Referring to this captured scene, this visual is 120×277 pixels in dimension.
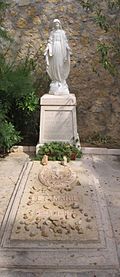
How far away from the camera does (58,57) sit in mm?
4336

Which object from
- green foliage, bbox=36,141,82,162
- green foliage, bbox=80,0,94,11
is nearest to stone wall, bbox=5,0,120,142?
green foliage, bbox=80,0,94,11

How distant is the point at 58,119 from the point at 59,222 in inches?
80.3

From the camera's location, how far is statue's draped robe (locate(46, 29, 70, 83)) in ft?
14.1

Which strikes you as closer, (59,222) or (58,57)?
(59,222)

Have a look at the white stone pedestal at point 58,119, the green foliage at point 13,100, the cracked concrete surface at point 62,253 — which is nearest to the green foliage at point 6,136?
the green foliage at point 13,100

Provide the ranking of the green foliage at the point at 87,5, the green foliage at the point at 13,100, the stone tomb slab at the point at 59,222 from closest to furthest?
the stone tomb slab at the point at 59,222
the green foliage at the point at 13,100
the green foliage at the point at 87,5

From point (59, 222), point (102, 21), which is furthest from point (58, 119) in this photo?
point (59, 222)

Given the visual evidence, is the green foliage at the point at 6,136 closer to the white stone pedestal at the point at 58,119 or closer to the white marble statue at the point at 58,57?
the white stone pedestal at the point at 58,119

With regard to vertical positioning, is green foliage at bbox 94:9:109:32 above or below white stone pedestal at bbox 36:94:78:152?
above

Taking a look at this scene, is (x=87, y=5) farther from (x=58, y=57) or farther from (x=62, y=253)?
(x=62, y=253)

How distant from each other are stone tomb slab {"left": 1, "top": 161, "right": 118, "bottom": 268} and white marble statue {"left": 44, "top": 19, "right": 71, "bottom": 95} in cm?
147

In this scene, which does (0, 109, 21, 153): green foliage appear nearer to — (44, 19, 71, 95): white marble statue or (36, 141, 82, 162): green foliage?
(36, 141, 82, 162): green foliage

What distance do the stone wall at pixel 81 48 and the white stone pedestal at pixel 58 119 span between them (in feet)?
3.51

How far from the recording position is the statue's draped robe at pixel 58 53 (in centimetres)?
431
